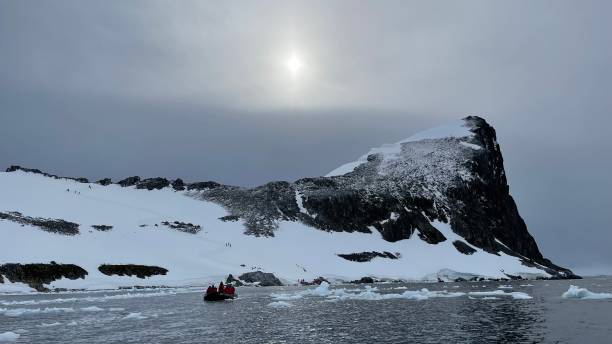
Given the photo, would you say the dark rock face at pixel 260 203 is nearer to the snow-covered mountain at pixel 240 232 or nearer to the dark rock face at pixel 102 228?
the snow-covered mountain at pixel 240 232

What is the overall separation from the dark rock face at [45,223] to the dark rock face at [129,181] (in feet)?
189

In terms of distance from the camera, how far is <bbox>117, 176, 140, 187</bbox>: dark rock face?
179 m

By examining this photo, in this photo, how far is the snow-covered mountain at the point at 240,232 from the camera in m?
107

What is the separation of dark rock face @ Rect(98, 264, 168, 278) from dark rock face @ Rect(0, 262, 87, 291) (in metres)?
5.65

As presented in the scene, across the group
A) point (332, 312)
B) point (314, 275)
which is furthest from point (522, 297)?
point (314, 275)

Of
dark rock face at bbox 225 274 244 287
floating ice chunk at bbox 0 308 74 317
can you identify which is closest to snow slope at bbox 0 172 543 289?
dark rock face at bbox 225 274 244 287

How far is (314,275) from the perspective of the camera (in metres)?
129

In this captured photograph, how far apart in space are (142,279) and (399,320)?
7644cm

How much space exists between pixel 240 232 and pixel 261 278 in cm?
3180

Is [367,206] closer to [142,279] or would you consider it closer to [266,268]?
[266,268]

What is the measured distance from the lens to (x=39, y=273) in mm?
93875

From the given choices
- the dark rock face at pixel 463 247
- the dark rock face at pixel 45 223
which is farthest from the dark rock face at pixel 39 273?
the dark rock face at pixel 463 247

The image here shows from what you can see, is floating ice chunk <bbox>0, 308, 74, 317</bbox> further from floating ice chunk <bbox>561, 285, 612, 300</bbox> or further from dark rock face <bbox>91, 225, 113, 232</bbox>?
dark rock face <bbox>91, 225, 113, 232</bbox>

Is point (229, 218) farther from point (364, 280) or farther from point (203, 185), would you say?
point (364, 280)
